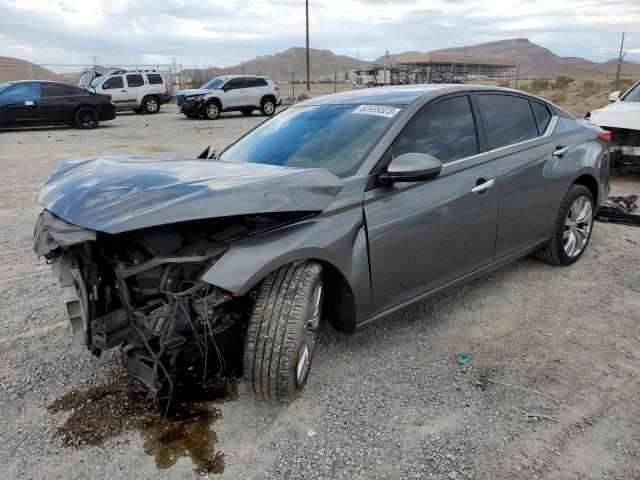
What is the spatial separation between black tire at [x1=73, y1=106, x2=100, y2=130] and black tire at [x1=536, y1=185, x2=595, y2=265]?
52.5 feet

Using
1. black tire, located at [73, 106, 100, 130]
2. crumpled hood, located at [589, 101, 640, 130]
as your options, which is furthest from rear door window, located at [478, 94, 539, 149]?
black tire, located at [73, 106, 100, 130]

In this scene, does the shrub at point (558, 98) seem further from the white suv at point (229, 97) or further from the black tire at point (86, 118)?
the black tire at point (86, 118)

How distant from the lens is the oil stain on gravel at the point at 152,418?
8.25 ft

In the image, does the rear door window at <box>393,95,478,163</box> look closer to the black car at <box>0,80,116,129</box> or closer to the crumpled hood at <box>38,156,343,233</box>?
the crumpled hood at <box>38,156,343,233</box>

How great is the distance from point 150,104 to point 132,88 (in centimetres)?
103

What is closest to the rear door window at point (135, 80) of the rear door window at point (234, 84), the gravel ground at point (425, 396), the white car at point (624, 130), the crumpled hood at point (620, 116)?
the rear door window at point (234, 84)

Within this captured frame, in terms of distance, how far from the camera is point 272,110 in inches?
880

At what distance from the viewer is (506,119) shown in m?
4.09

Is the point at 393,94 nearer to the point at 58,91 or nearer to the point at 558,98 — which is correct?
the point at 58,91

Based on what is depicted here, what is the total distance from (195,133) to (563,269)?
13.3 meters

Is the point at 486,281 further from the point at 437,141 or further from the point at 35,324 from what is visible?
the point at 35,324

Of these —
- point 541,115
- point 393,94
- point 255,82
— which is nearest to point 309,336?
point 393,94

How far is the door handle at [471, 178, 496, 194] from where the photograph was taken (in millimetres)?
3563

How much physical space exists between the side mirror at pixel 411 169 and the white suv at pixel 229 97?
60.0 feet
